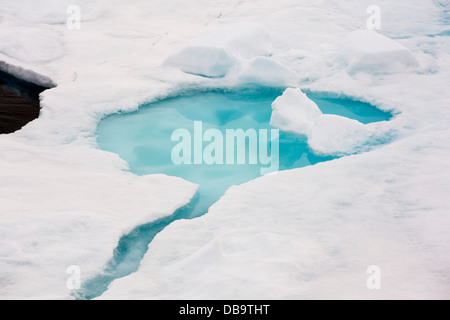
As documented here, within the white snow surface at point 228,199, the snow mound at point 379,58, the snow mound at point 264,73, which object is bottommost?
the white snow surface at point 228,199

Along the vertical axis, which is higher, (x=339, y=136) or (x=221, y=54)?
(x=221, y=54)

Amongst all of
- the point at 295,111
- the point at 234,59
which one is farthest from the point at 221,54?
the point at 295,111

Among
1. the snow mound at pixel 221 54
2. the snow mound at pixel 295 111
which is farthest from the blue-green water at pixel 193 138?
the snow mound at pixel 221 54

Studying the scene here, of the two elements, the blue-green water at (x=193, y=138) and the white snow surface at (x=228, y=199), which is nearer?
the white snow surface at (x=228, y=199)

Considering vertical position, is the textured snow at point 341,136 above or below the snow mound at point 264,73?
below

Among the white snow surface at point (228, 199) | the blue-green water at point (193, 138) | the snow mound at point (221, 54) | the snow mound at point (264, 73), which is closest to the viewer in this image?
the white snow surface at point (228, 199)

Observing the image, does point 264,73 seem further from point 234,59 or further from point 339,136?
point 339,136

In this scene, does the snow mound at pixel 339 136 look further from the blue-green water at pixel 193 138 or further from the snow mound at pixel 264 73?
the snow mound at pixel 264 73

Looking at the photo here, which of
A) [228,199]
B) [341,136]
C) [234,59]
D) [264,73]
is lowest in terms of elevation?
[228,199]
